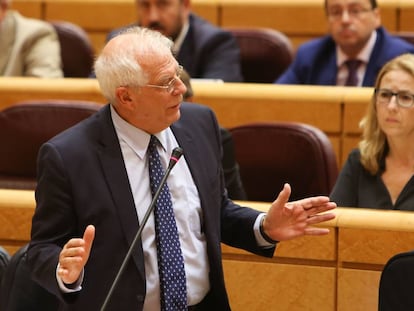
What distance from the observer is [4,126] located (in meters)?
1.80

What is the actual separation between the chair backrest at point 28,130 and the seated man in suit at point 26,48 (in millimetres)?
560

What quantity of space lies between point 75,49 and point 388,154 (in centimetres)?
117

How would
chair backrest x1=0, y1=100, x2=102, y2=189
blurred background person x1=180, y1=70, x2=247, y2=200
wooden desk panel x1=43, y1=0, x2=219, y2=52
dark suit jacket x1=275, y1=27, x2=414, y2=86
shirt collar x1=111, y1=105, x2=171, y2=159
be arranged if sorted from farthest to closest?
→ wooden desk panel x1=43, y1=0, x2=219, y2=52, dark suit jacket x1=275, y1=27, x2=414, y2=86, chair backrest x1=0, y1=100, x2=102, y2=189, blurred background person x1=180, y1=70, x2=247, y2=200, shirt collar x1=111, y1=105, x2=171, y2=159

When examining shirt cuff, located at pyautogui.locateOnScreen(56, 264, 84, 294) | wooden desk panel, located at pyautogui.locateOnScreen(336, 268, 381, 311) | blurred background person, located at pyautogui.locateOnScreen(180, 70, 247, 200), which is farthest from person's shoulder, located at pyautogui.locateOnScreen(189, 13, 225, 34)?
shirt cuff, located at pyautogui.locateOnScreen(56, 264, 84, 294)

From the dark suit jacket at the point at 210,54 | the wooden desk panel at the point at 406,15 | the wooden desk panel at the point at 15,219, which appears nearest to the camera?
the wooden desk panel at the point at 15,219

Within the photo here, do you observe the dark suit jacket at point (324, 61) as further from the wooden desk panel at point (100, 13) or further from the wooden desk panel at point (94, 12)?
the wooden desk panel at point (94, 12)

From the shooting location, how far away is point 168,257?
1153 mm

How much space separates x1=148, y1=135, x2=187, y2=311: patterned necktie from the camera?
115 cm

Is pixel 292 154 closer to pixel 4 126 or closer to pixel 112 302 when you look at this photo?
pixel 4 126

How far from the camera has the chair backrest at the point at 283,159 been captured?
5.65 feet

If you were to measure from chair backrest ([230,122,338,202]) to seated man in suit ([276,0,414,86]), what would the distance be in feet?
1.63

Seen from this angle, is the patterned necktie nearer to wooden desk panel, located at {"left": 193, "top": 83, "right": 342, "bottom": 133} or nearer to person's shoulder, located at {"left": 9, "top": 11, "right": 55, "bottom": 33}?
wooden desk panel, located at {"left": 193, "top": 83, "right": 342, "bottom": 133}

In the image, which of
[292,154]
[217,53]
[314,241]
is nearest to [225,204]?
[314,241]

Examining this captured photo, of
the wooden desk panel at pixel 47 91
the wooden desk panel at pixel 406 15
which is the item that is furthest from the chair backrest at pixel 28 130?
the wooden desk panel at pixel 406 15
